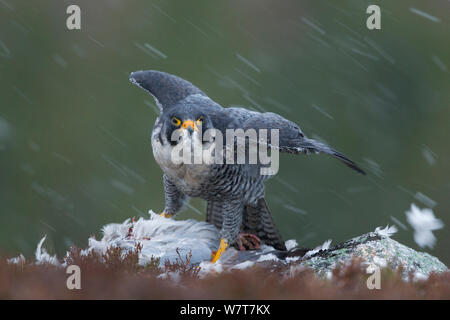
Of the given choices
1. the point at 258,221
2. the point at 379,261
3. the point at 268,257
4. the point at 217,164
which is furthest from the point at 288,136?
the point at 379,261

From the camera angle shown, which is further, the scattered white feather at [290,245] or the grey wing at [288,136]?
the scattered white feather at [290,245]

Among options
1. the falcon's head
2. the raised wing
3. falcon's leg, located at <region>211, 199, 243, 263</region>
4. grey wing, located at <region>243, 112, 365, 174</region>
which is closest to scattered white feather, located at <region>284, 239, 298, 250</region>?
falcon's leg, located at <region>211, 199, 243, 263</region>

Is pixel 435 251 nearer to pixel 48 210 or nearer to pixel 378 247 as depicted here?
pixel 378 247

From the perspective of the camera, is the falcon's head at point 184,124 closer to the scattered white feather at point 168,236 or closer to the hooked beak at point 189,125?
the hooked beak at point 189,125

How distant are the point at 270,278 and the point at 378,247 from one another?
1255 millimetres

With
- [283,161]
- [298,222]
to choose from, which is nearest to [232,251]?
[283,161]

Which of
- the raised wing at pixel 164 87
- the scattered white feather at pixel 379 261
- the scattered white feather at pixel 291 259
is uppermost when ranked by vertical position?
the raised wing at pixel 164 87

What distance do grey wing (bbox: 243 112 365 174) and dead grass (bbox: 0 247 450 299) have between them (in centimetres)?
127

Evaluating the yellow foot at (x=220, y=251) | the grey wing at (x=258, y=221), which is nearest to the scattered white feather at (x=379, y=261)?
the yellow foot at (x=220, y=251)

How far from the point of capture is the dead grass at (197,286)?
1.56m

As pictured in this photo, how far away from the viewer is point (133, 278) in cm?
170

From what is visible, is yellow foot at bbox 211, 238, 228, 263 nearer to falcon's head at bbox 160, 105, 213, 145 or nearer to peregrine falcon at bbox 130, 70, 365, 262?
peregrine falcon at bbox 130, 70, 365, 262

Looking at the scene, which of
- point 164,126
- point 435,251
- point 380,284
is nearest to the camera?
point 380,284

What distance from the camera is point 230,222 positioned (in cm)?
351
